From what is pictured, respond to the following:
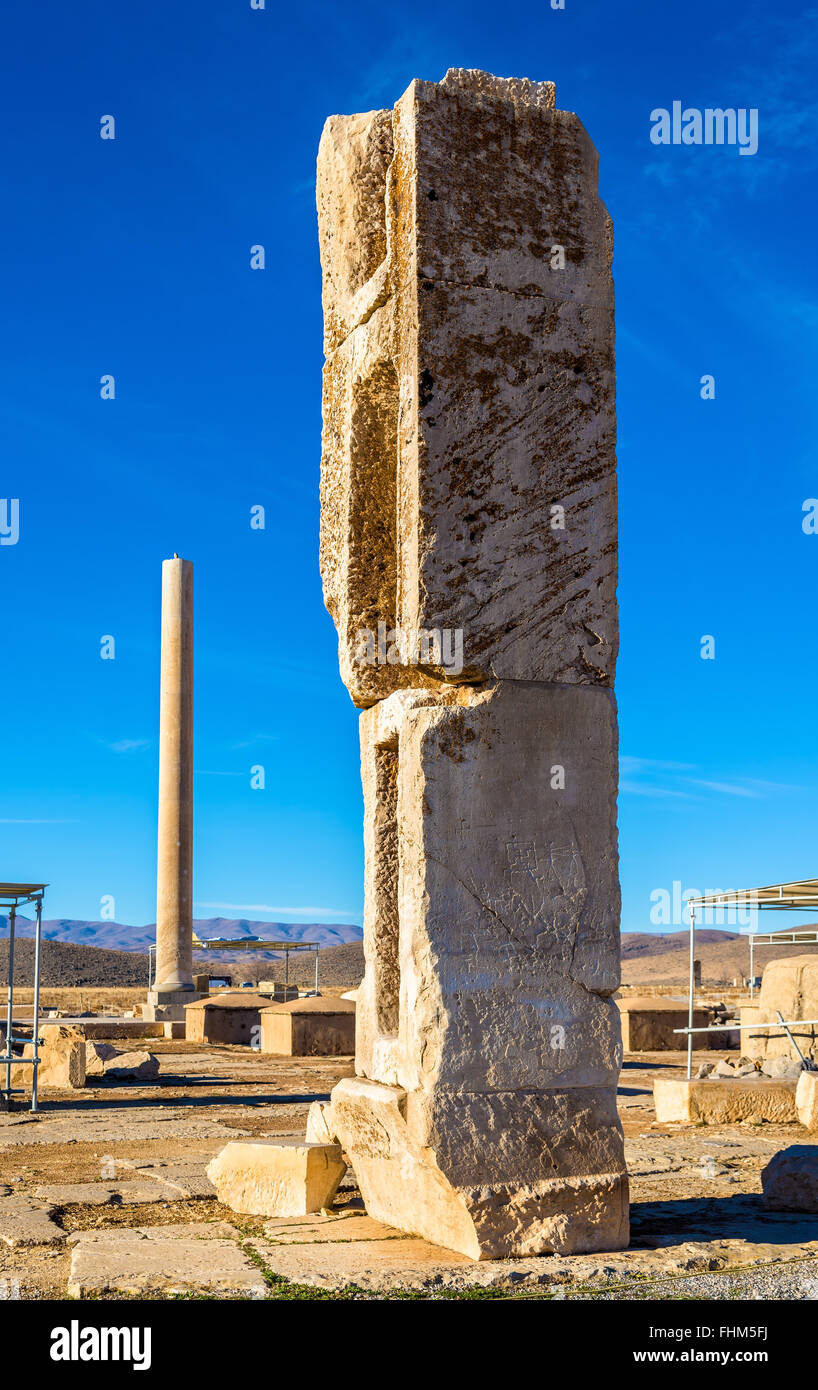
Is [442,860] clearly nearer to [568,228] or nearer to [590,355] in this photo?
[590,355]

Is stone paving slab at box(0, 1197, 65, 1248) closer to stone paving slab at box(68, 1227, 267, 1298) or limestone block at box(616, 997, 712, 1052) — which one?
stone paving slab at box(68, 1227, 267, 1298)

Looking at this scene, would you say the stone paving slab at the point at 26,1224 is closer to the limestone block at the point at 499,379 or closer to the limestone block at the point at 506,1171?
the limestone block at the point at 506,1171

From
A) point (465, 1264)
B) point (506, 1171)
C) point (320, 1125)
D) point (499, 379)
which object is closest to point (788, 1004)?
point (320, 1125)

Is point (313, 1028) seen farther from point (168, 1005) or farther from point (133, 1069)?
point (168, 1005)

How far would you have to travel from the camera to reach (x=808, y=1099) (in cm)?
915

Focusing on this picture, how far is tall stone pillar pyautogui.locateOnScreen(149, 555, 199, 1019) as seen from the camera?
23812 mm

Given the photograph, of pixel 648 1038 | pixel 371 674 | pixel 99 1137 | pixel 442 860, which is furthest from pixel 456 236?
pixel 648 1038

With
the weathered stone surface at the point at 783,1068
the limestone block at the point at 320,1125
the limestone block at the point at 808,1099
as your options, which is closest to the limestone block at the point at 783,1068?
the weathered stone surface at the point at 783,1068

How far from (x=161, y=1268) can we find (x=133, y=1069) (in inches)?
371

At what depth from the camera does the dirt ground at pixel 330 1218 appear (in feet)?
13.8

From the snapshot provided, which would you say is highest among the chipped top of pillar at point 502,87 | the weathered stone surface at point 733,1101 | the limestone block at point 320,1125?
the chipped top of pillar at point 502,87

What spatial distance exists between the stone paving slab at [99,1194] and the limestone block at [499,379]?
2.61 meters

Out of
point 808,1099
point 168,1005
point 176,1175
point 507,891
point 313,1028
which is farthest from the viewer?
point 168,1005

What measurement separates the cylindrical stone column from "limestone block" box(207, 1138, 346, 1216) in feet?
60.2
